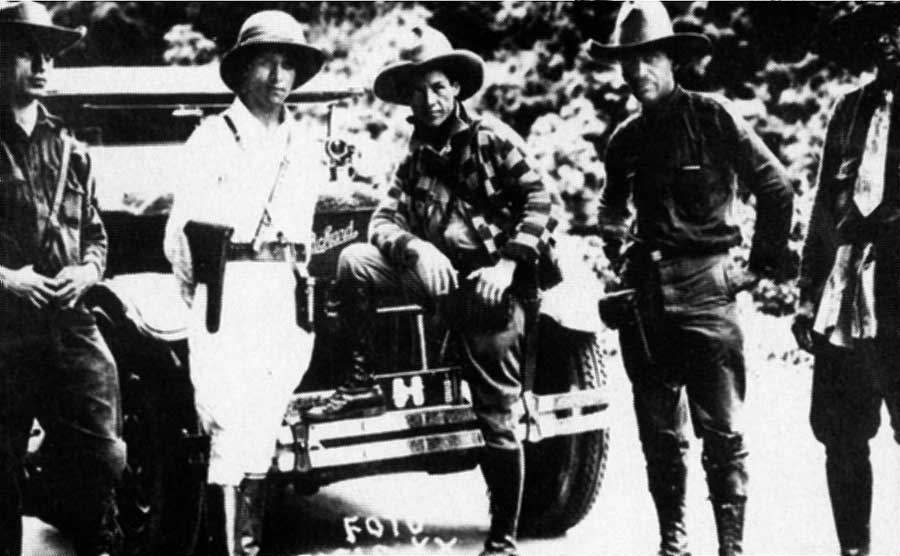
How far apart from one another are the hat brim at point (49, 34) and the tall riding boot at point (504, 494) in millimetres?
Answer: 1725

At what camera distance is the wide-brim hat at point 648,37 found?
9.94 feet

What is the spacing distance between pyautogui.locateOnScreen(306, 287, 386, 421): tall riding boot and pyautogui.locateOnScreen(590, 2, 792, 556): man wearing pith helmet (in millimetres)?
891

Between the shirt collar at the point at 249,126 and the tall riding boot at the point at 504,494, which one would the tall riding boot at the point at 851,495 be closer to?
the tall riding boot at the point at 504,494

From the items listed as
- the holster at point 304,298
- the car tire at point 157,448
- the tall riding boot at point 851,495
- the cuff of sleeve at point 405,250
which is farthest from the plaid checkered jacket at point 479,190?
the tall riding boot at point 851,495

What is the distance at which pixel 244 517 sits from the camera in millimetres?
2912

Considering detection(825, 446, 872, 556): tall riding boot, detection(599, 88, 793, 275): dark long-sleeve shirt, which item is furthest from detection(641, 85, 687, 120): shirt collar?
detection(825, 446, 872, 556): tall riding boot

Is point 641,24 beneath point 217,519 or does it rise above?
above

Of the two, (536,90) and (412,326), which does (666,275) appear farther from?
(536,90)

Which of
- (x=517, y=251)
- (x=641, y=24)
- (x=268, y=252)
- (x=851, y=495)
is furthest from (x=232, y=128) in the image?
(x=851, y=495)

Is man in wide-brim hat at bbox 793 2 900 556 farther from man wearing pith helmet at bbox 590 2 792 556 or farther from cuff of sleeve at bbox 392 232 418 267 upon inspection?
cuff of sleeve at bbox 392 232 418 267

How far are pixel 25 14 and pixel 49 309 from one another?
86 centimetres

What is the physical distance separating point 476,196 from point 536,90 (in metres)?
1.07

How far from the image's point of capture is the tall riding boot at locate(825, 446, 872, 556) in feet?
10.4

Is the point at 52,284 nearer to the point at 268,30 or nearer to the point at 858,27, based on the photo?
the point at 268,30
